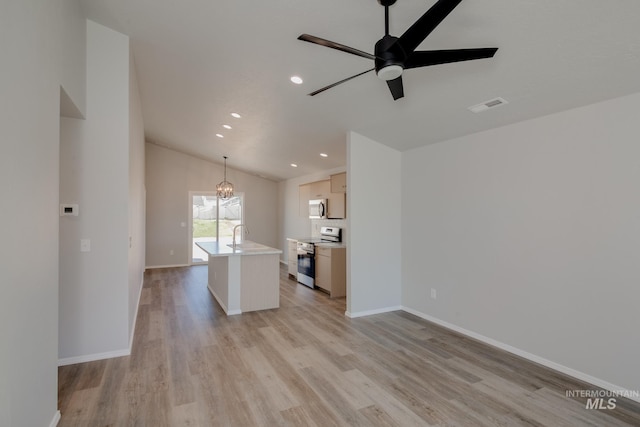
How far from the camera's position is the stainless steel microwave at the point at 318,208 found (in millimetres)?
6418

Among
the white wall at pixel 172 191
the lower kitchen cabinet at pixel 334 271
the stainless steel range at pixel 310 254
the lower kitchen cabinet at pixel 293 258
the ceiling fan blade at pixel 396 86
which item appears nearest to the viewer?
the ceiling fan blade at pixel 396 86

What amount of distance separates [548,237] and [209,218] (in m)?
7.91

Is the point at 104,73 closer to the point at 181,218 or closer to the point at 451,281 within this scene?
the point at 451,281

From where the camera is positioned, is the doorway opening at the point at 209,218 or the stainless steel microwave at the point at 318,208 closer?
the stainless steel microwave at the point at 318,208

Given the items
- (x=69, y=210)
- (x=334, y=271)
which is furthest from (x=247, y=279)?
(x=69, y=210)

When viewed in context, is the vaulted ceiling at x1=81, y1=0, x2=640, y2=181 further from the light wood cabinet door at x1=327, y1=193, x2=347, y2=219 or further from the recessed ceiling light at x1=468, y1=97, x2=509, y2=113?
the light wood cabinet door at x1=327, y1=193, x2=347, y2=219

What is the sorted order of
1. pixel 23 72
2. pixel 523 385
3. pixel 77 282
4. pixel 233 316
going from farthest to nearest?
pixel 233 316
pixel 77 282
pixel 523 385
pixel 23 72

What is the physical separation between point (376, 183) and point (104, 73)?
11.1 feet

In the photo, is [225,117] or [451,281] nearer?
[451,281]

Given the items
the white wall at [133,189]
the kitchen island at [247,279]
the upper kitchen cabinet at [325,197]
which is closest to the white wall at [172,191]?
the upper kitchen cabinet at [325,197]

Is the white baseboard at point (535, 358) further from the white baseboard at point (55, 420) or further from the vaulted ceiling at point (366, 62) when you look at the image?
the white baseboard at point (55, 420)

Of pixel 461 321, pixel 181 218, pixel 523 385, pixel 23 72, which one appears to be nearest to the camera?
pixel 23 72

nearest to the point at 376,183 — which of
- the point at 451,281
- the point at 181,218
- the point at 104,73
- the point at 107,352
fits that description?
the point at 451,281

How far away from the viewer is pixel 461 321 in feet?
12.4
